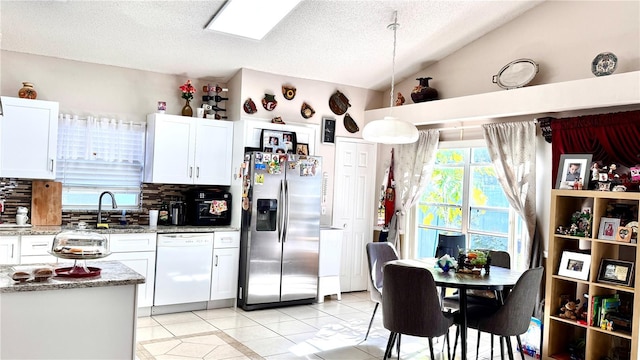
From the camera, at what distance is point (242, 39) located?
522cm

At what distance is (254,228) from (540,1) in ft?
12.0

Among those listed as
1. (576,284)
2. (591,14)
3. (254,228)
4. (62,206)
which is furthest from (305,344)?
(591,14)

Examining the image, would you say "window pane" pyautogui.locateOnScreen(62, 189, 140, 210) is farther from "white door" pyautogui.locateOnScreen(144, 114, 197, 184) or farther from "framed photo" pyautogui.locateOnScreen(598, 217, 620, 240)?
"framed photo" pyautogui.locateOnScreen(598, 217, 620, 240)

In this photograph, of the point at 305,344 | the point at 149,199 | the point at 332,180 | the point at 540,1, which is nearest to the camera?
the point at 305,344

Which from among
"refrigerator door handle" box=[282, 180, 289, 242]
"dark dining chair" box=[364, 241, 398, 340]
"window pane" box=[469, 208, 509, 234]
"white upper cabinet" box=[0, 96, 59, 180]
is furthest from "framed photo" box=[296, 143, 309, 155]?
"white upper cabinet" box=[0, 96, 59, 180]

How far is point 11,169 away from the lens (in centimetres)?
471

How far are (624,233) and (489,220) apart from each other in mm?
1619

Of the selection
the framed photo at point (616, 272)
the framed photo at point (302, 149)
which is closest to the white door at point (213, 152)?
the framed photo at point (302, 149)

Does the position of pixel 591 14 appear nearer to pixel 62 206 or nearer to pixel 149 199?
pixel 149 199

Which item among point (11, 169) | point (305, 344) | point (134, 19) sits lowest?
point (305, 344)

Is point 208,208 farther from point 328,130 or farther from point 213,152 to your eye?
point 328,130

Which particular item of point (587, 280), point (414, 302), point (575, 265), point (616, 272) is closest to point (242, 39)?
point (414, 302)

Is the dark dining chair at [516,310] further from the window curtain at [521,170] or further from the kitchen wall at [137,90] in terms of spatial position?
the kitchen wall at [137,90]

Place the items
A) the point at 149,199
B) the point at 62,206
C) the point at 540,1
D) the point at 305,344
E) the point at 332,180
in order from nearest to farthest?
the point at 305,344 → the point at 540,1 → the point at 62,206 → the point at 149,199 → the point at 332,180
